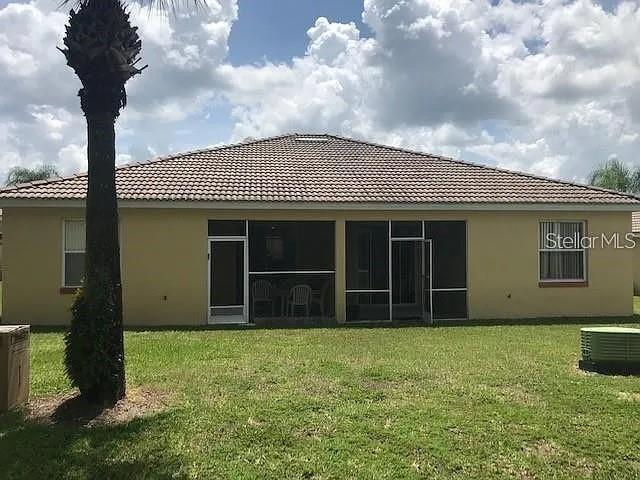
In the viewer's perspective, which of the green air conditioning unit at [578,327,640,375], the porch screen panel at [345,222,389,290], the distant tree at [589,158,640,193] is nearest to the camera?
the green air conditioning unit at [578,327,640,375]

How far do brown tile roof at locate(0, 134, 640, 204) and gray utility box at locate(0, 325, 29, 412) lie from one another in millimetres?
7774

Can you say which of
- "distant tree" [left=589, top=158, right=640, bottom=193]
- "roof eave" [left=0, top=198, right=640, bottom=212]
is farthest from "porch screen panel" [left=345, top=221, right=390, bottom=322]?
"distant tree" [left=589, top=158, right=640, bottom=193]

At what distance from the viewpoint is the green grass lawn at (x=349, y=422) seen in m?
5.33

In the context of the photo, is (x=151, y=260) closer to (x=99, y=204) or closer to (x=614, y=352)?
(x=99, y=204)

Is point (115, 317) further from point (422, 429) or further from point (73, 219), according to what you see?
point (73, 219)

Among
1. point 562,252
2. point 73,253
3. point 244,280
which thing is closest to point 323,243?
point 244,280

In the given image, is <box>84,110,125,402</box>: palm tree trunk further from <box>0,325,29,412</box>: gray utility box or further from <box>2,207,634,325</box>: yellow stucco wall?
<box>2,207,634,325</box>: yellow stucco wall

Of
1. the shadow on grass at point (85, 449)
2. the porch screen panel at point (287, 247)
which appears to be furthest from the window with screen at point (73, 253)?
the shadow on grass at point (85, 449)

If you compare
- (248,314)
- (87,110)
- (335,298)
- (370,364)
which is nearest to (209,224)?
(248,314)

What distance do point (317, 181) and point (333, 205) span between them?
1.70 m

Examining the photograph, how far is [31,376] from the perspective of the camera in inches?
335

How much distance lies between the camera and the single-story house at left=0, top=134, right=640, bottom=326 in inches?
582
